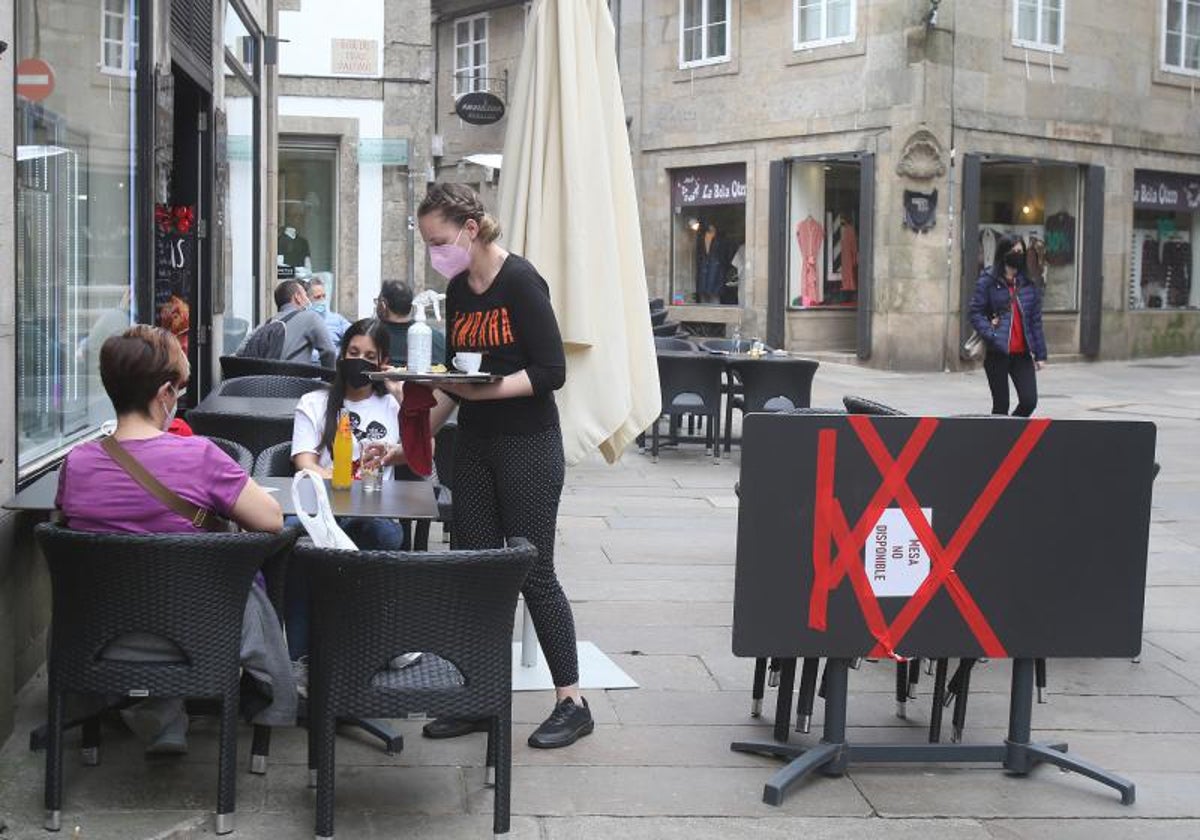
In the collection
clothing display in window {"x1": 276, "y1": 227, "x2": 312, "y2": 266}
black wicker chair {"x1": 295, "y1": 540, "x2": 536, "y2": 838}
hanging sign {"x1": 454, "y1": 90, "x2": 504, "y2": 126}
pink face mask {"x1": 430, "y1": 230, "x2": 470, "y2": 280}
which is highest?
hanging sign {"x1": 454, "y1": 90, "x2": 504, "y2": 126}

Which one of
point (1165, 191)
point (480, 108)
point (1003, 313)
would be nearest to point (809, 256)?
point (1165, 191)

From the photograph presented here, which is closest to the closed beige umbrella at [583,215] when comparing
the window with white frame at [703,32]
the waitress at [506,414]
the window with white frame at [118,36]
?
the waitress at [506,414]

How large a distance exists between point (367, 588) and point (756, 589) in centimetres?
127

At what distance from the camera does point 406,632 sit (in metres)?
4.40

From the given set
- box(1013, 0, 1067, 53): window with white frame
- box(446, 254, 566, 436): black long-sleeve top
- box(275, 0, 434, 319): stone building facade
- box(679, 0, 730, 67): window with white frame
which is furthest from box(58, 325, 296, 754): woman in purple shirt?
box(679, 0, 730, 67): window with white frame

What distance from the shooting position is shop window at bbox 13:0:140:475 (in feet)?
20.4

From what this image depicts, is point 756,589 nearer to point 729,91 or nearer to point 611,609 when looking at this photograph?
point 611,609

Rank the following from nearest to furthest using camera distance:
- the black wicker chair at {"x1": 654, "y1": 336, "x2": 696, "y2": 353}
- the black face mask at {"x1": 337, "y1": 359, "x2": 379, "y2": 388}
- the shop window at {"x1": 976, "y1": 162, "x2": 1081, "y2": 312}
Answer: the black face mask at {"x1": 337, "y1": 359, "x2": 379, "y2": 388}
the black wicker chair at {"x1": 654, "y1": 336, "x2": 696, "y2": 353}
the shop window at {"x1": 976, "y1": 162, "x2": 1081, "y2": 312}

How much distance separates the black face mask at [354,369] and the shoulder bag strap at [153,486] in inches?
65.3

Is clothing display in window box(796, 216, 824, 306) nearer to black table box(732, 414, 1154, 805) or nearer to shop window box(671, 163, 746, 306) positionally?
shop window box(671, 163, 746, 306)

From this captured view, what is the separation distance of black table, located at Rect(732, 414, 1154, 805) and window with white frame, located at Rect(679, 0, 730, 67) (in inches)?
850

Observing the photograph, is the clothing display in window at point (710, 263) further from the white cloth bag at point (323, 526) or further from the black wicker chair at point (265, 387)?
the white cloth bag at point (323, 526)

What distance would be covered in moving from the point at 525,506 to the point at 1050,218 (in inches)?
862

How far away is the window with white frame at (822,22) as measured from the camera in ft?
79.5
